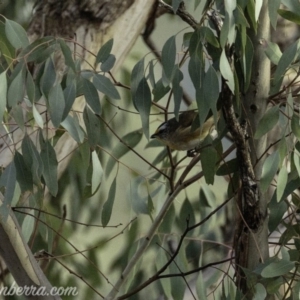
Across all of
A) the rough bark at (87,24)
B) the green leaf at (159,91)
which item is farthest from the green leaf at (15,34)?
the rough bark at (87,24)

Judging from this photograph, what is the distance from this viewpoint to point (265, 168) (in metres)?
1.37

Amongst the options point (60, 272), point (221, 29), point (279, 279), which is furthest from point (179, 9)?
point (60, 272)

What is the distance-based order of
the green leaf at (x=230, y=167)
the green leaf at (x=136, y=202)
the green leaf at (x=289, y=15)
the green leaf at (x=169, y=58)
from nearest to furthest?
the green leaf at (x=169, y=58) → the green leaf at (x=289, y=15) → the green leaf at (x=230, y=167) → the green leaf at (x=136, y=202)

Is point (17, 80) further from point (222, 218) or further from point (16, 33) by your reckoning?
point (222, 218)

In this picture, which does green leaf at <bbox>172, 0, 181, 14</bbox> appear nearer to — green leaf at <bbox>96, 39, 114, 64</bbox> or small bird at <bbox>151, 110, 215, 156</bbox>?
green leaf at <bbox>96, 39, 114, 64</bbox>

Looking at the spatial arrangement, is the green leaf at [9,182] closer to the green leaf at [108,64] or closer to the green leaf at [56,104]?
the green leaf at [56,104]

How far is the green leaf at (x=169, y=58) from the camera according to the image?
131 centimetres

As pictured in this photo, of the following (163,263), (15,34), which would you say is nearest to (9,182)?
(15,34)

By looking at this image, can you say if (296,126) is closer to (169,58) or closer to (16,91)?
(169,58)

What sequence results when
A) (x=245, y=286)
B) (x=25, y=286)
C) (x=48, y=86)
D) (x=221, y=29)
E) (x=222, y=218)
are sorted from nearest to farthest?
(x=221, y=29) < (x=48, y=86) < (x=25, y=286) < (x=245, y=286) < (x=222, y=218)

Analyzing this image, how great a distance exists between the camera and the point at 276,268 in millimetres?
1372

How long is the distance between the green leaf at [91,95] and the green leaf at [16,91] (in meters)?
0.12

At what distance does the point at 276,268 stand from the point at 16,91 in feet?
1.91

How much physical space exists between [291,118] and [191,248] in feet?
4.51
